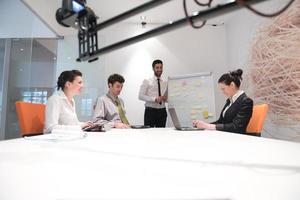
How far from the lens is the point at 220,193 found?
1.14ft

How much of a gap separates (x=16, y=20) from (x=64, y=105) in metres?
2.59

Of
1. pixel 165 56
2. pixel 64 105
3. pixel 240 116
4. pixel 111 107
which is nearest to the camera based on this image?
pixel 64 105

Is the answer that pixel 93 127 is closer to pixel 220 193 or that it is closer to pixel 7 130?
pixel 220 193

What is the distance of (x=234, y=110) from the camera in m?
2.04

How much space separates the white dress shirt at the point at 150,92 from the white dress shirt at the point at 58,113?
1801mm

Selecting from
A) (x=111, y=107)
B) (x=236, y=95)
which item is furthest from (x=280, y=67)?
(x=111, y=107)

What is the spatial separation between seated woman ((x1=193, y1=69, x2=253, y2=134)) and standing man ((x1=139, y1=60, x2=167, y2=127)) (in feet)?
4.64

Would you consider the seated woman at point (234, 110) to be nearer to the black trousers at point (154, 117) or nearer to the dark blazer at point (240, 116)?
the dark blazer at point (240, 116)

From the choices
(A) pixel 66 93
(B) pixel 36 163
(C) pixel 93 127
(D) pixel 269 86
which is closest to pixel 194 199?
(B) pixel 36 163

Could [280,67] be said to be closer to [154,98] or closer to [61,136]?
[154,98]

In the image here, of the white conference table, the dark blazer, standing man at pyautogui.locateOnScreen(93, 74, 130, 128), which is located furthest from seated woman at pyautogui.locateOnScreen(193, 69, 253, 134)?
the white conference table

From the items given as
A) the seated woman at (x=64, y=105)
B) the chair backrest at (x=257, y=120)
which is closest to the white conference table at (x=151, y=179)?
the seated woman at (x=64, y=105)

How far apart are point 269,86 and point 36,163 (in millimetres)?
2891

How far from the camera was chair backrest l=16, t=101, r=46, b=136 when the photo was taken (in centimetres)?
170
